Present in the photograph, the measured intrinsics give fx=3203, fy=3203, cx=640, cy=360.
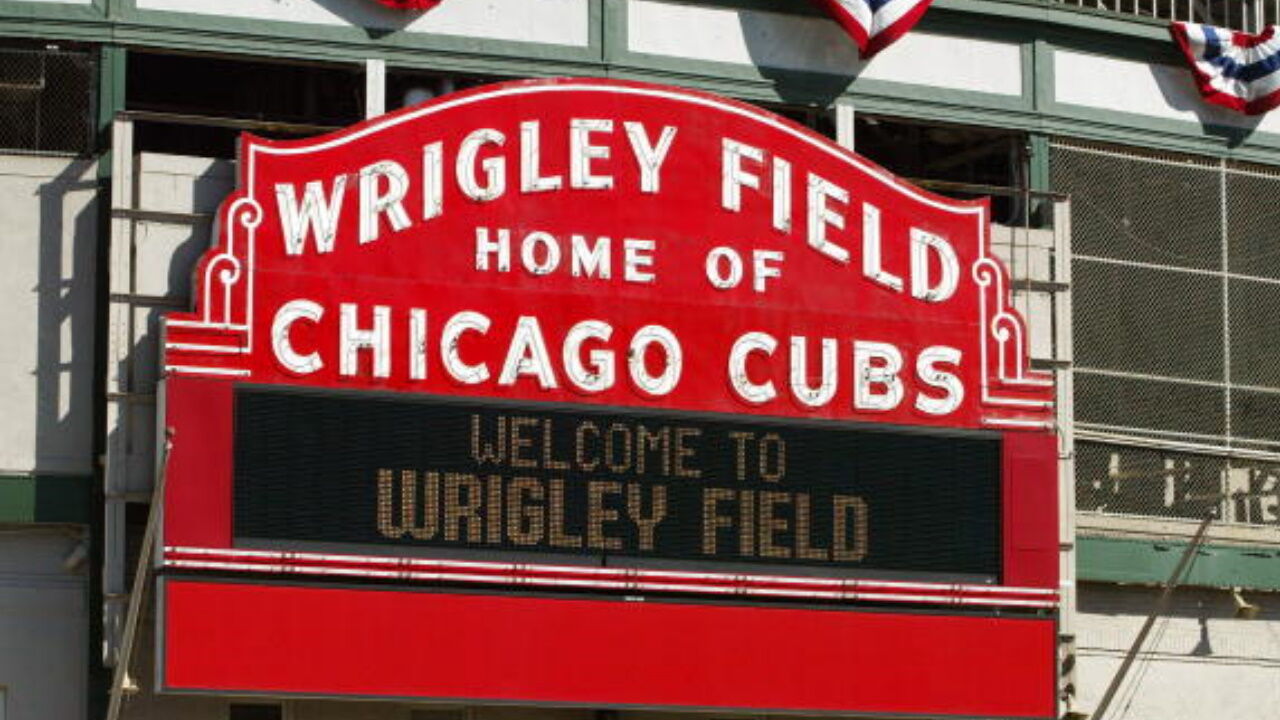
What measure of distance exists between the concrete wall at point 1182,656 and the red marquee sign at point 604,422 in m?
2.88

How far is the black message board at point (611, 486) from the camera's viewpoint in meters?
29.4

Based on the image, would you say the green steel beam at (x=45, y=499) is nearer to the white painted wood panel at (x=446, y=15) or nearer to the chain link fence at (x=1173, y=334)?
the white painted wood panel at (x=446, y=15)

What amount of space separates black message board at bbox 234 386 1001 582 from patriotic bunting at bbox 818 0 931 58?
479 cm

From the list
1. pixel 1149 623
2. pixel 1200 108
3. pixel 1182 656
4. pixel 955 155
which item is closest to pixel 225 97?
pixel 955 155

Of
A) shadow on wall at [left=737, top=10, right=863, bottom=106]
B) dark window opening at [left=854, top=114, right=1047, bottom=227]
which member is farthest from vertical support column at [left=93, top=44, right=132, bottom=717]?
dark window opening at [left=854, top=114, right=1047, bottom=227]

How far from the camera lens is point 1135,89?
36281mm

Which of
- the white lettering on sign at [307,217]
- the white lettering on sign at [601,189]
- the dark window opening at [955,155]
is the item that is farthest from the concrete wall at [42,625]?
the dark window opening at [955,155]

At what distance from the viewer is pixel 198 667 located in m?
28.9

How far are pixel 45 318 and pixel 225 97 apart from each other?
16.8 feet

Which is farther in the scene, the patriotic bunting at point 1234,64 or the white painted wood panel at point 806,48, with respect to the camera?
the patriotic bunting at point 1234,64

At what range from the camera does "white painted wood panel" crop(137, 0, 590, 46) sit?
32.1 metres

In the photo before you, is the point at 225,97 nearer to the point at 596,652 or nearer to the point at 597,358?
the point at 597,358

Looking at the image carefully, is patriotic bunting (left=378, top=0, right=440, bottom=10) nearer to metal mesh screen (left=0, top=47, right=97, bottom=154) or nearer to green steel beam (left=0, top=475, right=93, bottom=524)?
metal mesh screen (left=0, top=47, right=97, bottom=154)

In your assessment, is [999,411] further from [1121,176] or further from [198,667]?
[198,667]
